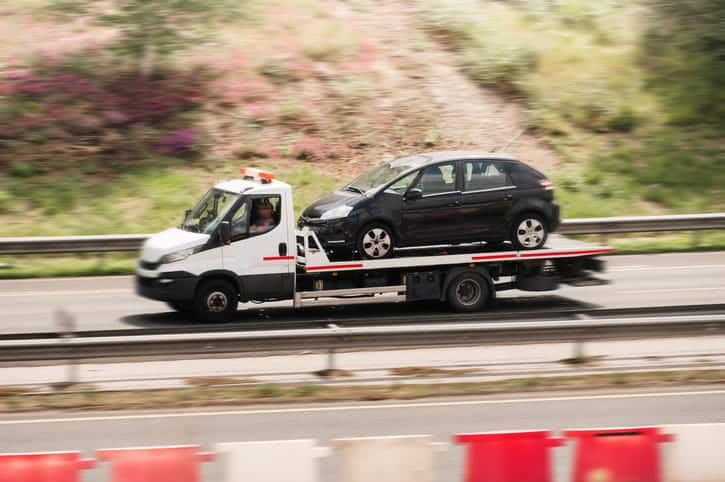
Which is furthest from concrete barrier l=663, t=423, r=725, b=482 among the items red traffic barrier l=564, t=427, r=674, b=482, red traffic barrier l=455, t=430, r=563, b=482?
red traffic barrier l=455, t=430, r=563, b=482

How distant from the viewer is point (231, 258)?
51.3 feet

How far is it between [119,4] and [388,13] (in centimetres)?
813

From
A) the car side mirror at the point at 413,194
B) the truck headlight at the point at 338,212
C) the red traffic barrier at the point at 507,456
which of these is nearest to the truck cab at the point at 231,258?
the truck headlight at the point at 338,212

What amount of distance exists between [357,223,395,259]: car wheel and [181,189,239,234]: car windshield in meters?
1.90

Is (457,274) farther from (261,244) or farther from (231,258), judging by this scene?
(231,258)

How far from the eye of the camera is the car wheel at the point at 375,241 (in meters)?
15.9

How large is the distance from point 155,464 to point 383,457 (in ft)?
4.86

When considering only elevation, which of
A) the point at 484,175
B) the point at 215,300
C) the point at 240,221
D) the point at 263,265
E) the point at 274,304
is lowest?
the point at 274,304

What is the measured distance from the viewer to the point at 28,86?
88.1 ft

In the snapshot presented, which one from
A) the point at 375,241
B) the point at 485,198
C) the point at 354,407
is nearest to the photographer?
the point at 354,407

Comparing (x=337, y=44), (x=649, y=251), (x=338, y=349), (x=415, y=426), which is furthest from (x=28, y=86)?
(x=415, y=426)

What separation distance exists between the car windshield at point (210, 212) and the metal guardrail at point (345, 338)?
3224mm

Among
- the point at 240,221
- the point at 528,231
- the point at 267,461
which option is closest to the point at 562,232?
the point at 528,231

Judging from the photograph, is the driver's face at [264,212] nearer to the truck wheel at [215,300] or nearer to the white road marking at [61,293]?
the truck wheel at [215,300]
